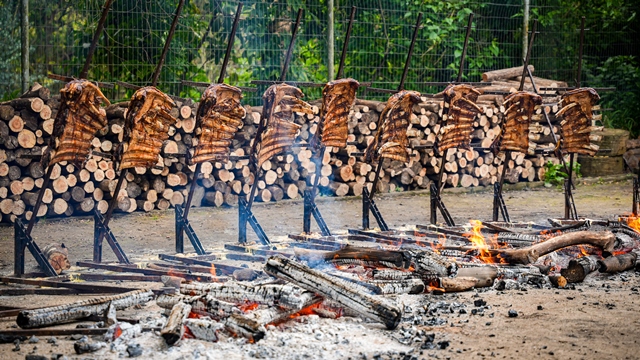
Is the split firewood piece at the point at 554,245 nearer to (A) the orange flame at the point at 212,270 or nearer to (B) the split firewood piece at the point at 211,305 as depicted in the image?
(A) the orange flame at the point at 212,270

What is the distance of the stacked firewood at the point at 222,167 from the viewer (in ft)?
35.1

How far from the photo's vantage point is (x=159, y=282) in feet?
24.1

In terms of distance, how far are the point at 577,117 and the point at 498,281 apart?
4.33m

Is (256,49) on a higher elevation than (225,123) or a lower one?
higher

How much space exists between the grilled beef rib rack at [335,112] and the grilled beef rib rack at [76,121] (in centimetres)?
266

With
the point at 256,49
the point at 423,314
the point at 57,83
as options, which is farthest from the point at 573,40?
the point at 423,314

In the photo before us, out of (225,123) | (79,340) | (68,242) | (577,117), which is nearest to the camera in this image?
(79,340)

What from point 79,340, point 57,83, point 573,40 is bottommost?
point 79,340

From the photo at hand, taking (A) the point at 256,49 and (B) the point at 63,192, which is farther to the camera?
(A) the point at 256,49

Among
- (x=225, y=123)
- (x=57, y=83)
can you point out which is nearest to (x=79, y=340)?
(x=225, y=123)

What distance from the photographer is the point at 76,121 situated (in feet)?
25.1

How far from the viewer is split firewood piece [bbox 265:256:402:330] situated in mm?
5727

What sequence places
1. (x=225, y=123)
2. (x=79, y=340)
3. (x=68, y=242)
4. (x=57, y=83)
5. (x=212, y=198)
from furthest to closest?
(x=57, y=83)
(x=212, y=198)
(x=68, y=242)
(x=225, y=123)
(x=79, y=340)

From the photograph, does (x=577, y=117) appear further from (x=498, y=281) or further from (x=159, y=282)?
(x=159, y=282)
